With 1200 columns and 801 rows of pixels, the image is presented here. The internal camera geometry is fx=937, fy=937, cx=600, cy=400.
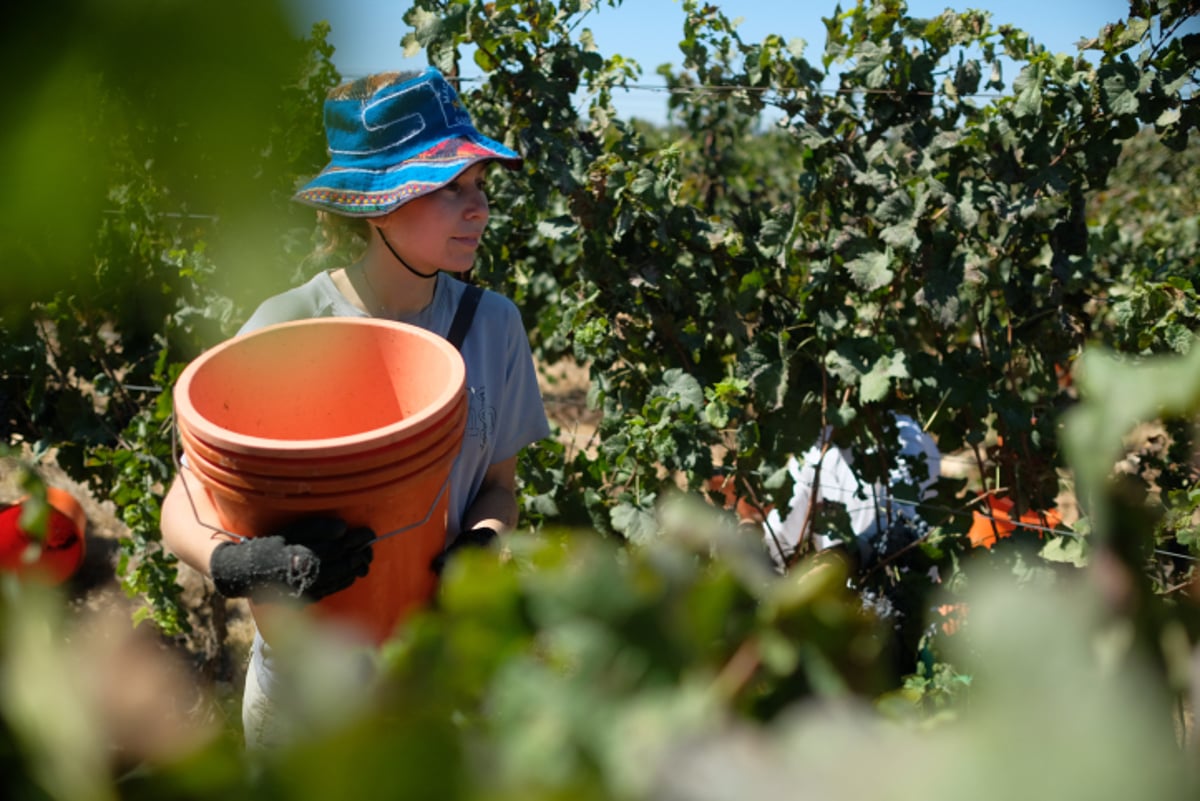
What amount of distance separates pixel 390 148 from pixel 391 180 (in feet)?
0.24

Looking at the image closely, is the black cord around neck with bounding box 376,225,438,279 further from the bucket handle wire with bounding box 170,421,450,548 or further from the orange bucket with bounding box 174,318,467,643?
the bucket handle wire with bounding box 170,421,450,548

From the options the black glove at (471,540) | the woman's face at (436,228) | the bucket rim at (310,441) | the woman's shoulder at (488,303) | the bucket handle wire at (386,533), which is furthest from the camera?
the woman's shoulder at (488,303)

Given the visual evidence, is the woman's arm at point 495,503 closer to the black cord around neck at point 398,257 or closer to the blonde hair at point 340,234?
the black cord around neck at point 398,257

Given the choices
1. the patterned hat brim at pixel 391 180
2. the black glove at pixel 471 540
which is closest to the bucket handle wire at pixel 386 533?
the black glove at pixel 471 540

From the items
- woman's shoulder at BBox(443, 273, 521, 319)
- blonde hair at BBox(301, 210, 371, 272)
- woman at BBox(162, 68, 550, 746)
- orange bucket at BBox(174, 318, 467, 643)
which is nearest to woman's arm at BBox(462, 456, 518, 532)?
woman at BBox(162, 68, 550, 746)

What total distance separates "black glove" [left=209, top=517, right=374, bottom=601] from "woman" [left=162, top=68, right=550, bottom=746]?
0.83 feet

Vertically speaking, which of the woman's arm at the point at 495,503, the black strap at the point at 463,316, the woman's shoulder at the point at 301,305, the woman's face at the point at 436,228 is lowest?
the woman's arm at the point at 495,503

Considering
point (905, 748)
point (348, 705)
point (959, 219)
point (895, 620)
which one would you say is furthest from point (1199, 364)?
point (895, 620)

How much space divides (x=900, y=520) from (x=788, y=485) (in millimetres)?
438

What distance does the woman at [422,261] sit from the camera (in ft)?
5.19

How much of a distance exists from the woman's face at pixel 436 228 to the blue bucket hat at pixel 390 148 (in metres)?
0.04

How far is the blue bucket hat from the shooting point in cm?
159

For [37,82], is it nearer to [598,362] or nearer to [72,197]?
[72,197]

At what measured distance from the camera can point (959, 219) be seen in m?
2.11
